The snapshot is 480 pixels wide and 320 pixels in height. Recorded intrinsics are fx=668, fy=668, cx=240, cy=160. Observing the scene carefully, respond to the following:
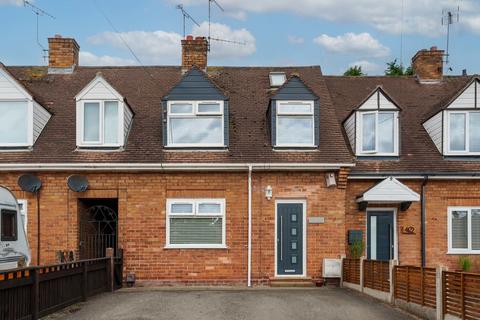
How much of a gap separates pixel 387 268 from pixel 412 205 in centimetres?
598

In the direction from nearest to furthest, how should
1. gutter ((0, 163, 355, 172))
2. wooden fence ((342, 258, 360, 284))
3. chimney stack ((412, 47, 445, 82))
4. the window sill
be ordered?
1. wooden fence ((342, 258, 360, 284))
2. gutter ((0, 163, 355, 172))
3. the window sill
4. chimney stack ((412, 47, 445, 82))

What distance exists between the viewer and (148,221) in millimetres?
20188

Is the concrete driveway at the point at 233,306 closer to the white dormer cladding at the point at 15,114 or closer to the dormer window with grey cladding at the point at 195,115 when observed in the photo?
the dormer window with grey cladding at the point at 195,115

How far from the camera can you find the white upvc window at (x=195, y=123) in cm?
2075

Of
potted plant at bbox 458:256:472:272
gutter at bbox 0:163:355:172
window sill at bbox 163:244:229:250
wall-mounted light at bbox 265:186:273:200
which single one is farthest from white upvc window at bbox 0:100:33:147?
potted plant at bbox 458:256:472:272

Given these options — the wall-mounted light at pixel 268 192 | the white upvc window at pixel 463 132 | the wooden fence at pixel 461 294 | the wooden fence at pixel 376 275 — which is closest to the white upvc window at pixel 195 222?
the wall-mounted light at pixel 268 192

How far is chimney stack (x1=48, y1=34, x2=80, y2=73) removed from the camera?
→ 81.8 ft

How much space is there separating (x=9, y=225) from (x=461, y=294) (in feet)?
33.0

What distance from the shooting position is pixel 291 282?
1992 centimetres

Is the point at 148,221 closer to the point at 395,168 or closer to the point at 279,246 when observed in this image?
the point at 279,246

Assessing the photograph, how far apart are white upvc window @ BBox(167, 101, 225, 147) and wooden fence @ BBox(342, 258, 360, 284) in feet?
17.2

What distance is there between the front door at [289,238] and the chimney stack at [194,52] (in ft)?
24.6

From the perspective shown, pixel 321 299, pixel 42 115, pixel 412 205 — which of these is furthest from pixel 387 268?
pixel 42 115

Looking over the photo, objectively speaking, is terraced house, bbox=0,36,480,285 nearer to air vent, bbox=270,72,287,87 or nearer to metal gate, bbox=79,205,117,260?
metal gate, bbox=79,205,117,260
